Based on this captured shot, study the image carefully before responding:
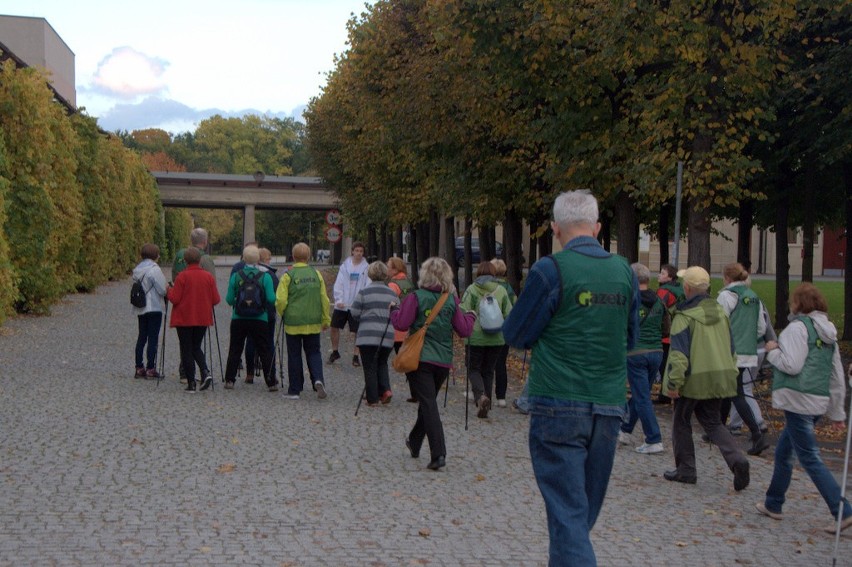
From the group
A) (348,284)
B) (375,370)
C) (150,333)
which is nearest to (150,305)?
(150,333)

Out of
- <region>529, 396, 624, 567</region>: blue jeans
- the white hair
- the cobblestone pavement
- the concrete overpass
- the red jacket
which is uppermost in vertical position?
the concrete overpass

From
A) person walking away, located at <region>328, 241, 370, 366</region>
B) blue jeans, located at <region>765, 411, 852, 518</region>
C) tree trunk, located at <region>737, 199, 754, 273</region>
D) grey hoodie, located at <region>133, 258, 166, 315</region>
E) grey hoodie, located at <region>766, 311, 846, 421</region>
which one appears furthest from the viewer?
tree trunk, located at <region>737, 199, 754, 273</region>

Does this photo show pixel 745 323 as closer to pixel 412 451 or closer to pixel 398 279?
pixel 412 451

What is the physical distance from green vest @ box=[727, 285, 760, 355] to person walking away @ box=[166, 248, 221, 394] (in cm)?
616

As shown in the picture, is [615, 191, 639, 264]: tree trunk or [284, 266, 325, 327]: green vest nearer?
[284, 266, 325, 327]: green vest

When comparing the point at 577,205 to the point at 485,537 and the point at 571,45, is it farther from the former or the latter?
the point at 571,45

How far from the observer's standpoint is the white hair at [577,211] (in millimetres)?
5148

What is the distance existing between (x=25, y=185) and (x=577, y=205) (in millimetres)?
21633

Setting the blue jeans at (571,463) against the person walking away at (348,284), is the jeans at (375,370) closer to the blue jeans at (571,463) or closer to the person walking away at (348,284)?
the person walking away at (348,284)

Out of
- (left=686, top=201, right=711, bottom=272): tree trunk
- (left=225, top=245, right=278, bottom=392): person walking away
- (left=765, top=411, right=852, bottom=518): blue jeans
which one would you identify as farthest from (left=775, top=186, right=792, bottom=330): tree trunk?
(left=765, top=411, right=852, bottom=518): blue jeans

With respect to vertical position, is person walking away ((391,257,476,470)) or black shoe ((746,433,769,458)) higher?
person walking away ((391,257,476,470))

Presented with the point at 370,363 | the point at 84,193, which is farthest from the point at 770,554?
the point at 84,193

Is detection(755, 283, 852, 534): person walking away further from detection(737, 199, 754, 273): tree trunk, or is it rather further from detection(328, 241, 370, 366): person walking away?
detection(737, 199, 754, 273): tree trunk

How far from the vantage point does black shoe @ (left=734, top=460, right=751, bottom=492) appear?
344 inches
